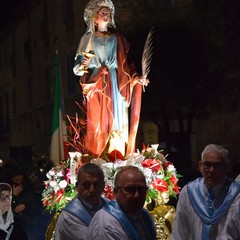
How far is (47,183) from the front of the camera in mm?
8266

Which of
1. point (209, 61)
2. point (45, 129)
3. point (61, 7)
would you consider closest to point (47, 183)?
point (209, 61)

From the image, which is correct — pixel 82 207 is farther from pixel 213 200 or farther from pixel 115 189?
pixel 213 200

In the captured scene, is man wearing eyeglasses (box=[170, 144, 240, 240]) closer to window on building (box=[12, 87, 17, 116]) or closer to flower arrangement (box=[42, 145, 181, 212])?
flower arrangement (box=[42, 145, 181, 212])

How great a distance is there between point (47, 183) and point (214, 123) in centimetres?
1885

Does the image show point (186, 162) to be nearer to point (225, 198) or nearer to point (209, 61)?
point (209, 61)

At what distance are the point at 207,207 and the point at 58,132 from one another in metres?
4.28

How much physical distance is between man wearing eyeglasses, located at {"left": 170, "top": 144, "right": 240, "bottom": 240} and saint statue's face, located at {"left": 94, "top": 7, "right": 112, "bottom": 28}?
3839mm

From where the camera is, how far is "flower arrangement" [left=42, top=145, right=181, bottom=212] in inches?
311

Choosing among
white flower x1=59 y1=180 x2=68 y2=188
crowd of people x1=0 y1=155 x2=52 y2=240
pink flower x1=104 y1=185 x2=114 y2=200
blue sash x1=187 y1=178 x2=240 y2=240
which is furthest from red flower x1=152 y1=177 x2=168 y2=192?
blue sash x1=187 y1=178 x2=240 y2=240

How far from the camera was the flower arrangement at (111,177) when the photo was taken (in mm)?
7910

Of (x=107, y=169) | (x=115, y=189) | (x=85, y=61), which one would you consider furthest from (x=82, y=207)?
(x=85, y=61)

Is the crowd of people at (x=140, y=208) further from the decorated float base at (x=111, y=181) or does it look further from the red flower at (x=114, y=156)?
the red flower at (x=114, y=156)

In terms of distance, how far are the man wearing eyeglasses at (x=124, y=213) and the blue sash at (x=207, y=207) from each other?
1.36 metres

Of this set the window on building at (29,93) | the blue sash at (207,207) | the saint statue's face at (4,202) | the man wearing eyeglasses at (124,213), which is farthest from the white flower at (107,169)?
the window on building at (29,93)
